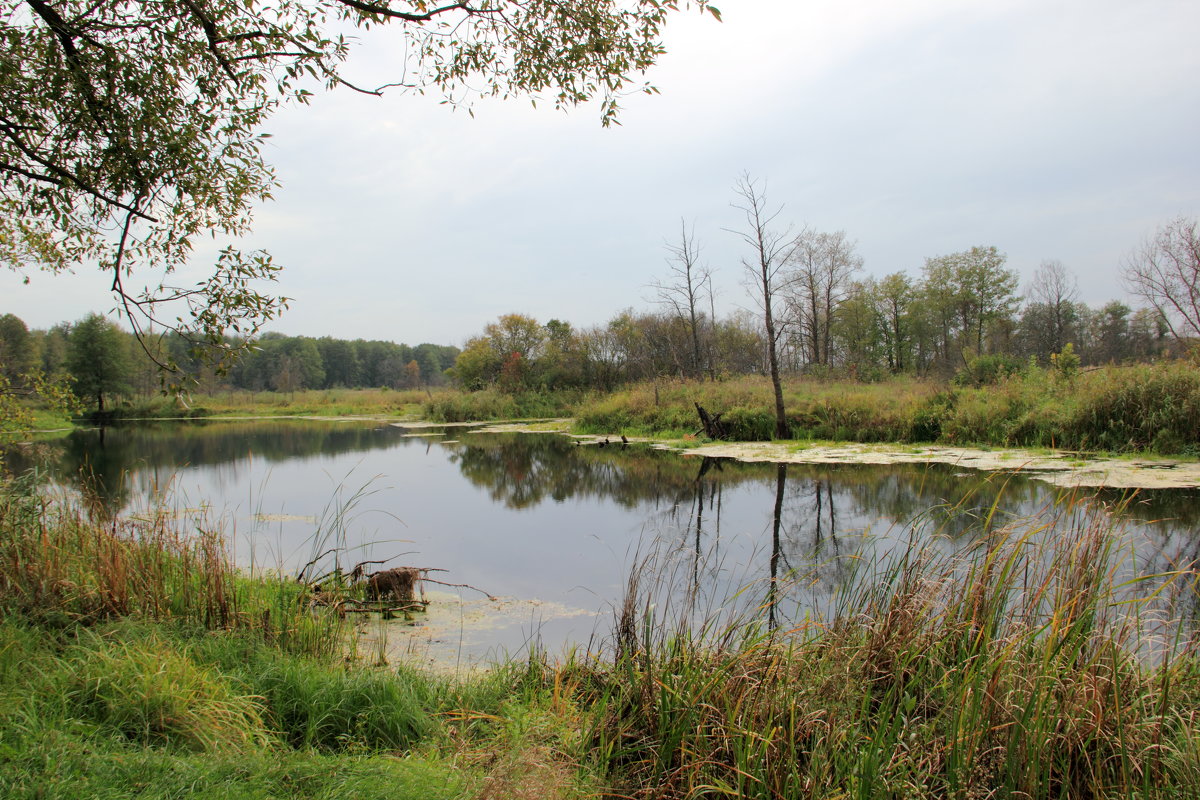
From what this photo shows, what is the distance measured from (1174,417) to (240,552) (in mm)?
17156

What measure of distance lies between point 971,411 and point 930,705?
1567 cm

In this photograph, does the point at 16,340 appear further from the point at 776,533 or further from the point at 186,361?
the point at 776,533

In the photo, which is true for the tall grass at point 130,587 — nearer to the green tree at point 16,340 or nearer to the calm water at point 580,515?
the calm water at point 580,515

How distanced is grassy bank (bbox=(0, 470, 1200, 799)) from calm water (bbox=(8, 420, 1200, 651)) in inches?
19.3

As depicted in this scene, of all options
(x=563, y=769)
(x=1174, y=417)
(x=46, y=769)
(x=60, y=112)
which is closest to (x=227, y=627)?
(x=46, y=769)

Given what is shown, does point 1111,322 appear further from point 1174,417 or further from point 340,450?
point 340,450

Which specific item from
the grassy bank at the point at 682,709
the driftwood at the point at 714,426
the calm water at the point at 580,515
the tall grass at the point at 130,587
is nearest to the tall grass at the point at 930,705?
the grassy bank at the point at 682,709

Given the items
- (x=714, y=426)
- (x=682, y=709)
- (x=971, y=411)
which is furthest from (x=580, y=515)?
(x=971, y=411)

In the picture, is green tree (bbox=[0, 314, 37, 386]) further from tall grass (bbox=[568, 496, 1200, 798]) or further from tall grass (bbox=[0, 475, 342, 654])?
tall grass (bbox=[568, 496, 1200, 798])

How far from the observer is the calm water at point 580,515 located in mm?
5891

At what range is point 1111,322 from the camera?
44281 mm

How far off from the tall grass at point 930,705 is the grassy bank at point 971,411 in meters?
12.3

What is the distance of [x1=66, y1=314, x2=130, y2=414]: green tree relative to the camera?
1582 inches

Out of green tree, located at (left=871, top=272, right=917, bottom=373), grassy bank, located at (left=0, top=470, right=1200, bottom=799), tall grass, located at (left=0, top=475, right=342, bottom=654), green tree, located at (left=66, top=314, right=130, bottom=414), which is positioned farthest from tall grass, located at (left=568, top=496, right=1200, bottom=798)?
green tree, located at (left=66, top=314, right=130, bottom=414)
